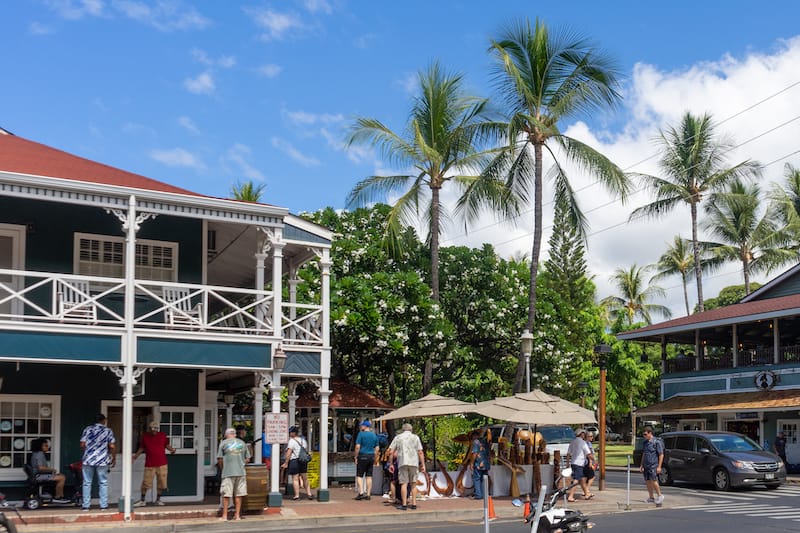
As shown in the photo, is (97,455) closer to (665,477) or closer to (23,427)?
(23,427)

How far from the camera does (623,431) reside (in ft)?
265

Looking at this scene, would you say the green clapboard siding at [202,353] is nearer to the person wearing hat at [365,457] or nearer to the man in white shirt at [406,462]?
the man in white shirt at [406,462]

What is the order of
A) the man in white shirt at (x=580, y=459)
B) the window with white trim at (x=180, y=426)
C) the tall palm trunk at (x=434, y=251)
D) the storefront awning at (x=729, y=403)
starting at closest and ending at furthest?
the window with white trim at (x=180, y=426), the man in white shirt at (x=580, y=459), the tall palm trunk at (x=434, y=251), the storefront awning at (x=729, y=403)

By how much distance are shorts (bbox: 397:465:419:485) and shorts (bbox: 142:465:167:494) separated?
181 inches

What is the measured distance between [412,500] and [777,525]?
668cm

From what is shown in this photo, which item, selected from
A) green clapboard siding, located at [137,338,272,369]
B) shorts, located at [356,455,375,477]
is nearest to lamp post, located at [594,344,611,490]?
shorts, located at [356,455,375,477]

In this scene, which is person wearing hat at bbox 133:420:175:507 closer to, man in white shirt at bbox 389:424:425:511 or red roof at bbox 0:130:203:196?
man in white shirt at bbox 389:424:425:511

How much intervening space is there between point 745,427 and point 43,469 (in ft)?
85.3

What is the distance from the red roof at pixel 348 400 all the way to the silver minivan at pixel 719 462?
7.97 m

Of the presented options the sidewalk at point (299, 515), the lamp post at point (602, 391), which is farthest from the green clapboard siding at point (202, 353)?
the lamp post at point (602, 391)

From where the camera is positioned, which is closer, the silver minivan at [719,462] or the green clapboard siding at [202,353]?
the green clapboard siding at [202,353]

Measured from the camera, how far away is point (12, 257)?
64.7 feet

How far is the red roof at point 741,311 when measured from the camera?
34.4 m

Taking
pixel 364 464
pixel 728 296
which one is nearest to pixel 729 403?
pixel 364 464
